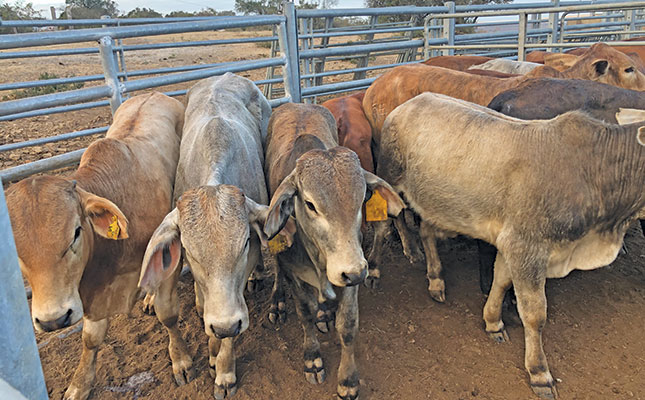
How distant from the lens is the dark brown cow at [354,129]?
196 inches

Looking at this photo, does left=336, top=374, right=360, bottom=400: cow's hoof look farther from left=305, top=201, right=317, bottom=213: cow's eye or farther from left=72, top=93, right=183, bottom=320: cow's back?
left=72, top=93, right=183, bottom=320: cow's back

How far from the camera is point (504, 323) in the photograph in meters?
4.05

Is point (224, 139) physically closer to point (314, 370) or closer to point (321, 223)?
point (321, 223)

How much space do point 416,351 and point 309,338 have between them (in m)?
0.80

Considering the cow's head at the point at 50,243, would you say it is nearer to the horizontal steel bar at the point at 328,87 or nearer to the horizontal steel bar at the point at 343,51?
the horizontal steel bar at the point at 328,87

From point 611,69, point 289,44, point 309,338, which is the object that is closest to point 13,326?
point 309,338

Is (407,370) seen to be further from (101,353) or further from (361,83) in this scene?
(361,83)

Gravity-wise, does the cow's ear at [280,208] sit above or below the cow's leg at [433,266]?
above

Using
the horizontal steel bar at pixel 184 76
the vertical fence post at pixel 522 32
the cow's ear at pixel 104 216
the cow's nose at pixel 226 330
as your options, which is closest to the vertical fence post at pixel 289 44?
the horizontal steel bar at pixel 184 76

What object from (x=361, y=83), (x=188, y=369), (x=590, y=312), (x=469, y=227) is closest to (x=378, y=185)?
(x=469, y=227)

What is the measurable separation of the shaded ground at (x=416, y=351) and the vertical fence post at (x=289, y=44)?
2.49 meters

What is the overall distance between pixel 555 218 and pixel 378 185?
4.10ft

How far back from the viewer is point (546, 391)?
331 cm

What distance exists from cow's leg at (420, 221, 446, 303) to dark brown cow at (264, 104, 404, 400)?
3.70ft
